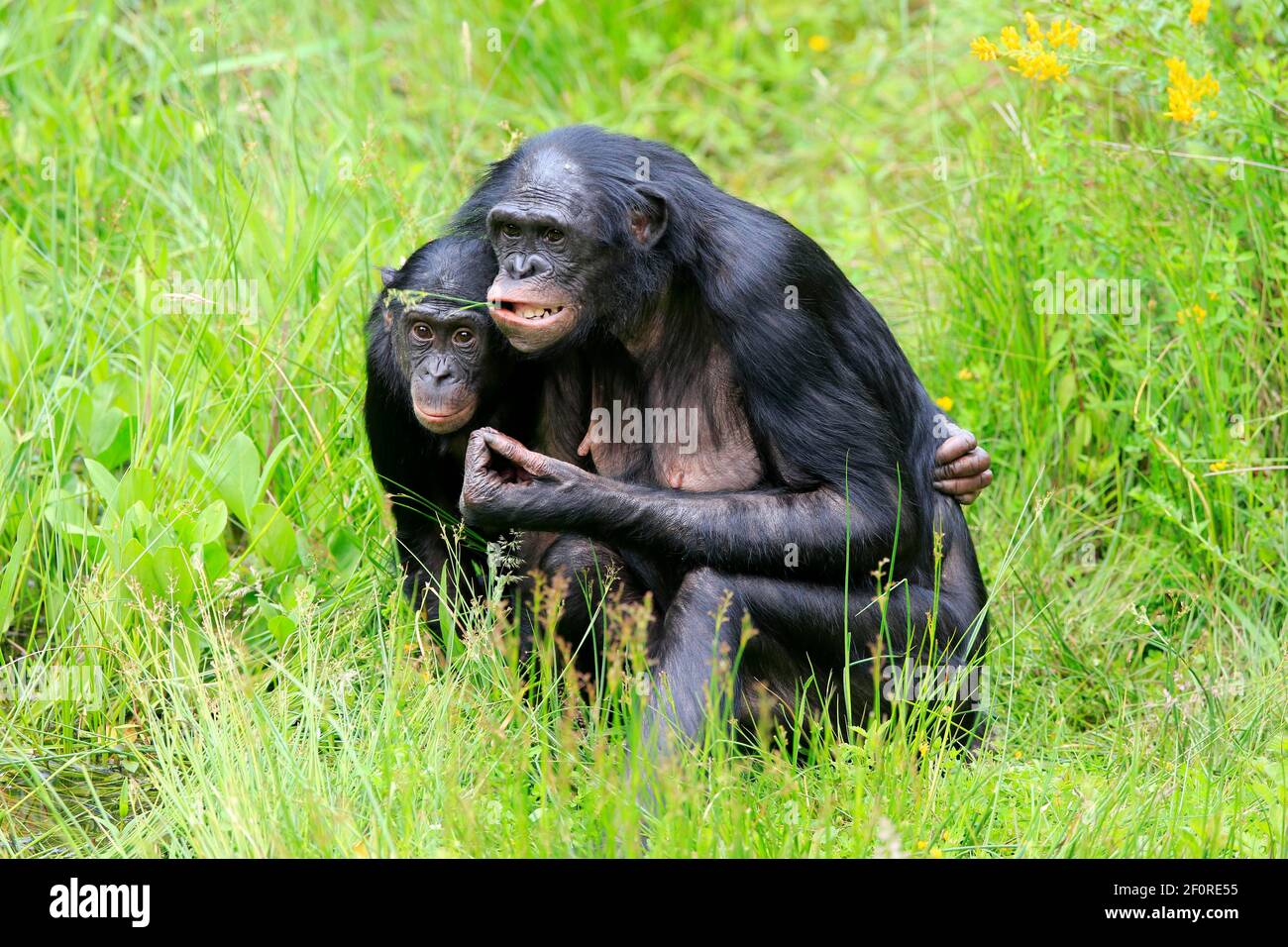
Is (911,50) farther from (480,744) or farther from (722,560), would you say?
(480,744)

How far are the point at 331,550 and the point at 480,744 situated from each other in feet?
5.16

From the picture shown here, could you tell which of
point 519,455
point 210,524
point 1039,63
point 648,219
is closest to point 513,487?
point 519,455

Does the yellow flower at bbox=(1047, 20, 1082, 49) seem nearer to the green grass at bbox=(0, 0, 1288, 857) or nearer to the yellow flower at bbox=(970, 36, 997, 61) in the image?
the green grass at bbox=(0, 0, 1288, 857)

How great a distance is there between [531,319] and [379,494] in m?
1.30

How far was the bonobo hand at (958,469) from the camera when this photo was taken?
5.51 metres

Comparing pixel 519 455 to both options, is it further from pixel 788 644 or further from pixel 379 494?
pixel 379 494

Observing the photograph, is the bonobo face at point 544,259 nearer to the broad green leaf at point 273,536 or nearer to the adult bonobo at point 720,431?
the adult bonobo at point 720,431

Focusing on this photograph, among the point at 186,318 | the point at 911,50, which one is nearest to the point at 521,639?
the point at 186,318

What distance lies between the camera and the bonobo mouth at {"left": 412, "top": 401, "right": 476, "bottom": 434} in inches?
203

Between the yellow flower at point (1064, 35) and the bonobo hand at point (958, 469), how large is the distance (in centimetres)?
168

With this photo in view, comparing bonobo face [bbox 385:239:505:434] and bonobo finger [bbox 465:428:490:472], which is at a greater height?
bonobo face [bbox 385:239:505:434]

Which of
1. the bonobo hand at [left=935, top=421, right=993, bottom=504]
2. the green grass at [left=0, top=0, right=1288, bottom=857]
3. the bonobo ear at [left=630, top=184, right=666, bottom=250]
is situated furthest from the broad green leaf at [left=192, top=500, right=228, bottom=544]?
the bonobo hand at [left=935, top=421, right=993, bottom=504]

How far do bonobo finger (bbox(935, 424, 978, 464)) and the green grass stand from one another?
0.33 metres

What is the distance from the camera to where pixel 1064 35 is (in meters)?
6.06
